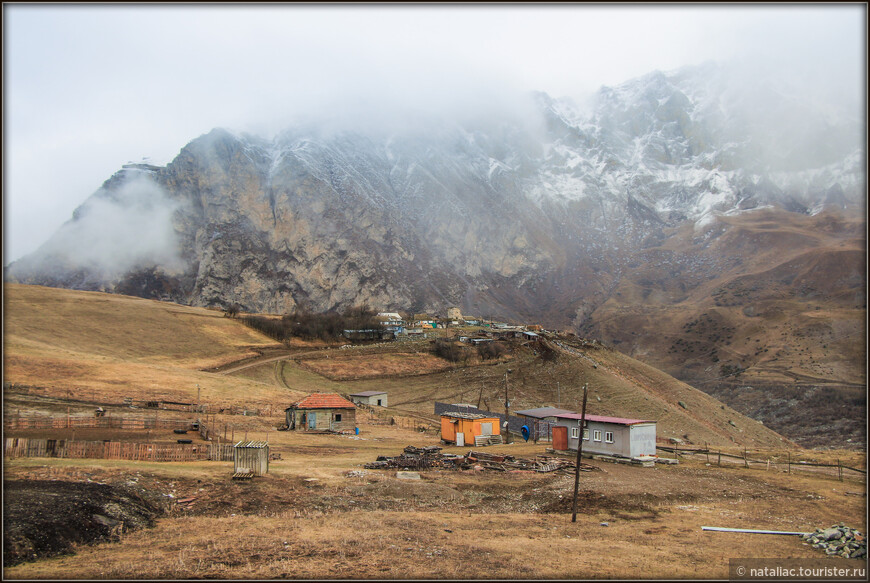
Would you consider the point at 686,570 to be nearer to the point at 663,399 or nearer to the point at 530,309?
the point at 663,399

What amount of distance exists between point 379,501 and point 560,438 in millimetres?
19053

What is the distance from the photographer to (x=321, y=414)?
1665 inches

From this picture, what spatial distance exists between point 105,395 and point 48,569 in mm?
31779

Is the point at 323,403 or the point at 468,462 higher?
the point at 323,403

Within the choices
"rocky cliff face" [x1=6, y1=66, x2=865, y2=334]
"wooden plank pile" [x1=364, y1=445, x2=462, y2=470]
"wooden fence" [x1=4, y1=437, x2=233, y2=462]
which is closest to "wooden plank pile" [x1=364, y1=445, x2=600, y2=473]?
"wooden plank pile" [x1=364, y1=445, x2=462, y2=470]

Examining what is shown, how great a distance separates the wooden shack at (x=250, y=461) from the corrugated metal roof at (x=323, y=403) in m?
18.9

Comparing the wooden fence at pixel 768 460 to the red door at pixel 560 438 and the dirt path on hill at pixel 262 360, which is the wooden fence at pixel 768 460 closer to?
the red door at pixel 560 438

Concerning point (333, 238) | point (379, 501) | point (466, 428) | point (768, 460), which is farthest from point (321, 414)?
point (333, 238)

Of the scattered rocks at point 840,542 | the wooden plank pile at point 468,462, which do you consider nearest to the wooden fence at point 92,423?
the wooden plank pile at point 468,462

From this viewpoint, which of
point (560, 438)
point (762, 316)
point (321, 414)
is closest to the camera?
point (560, 438)

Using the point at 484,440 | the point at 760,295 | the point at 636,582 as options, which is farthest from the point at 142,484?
the point at 760,295

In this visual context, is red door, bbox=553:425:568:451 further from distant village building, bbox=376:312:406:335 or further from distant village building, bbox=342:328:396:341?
distant village building, bbox=376:312:406:335

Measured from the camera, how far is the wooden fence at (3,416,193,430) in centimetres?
2750

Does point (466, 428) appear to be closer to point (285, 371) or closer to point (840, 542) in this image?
point (840, 542)
